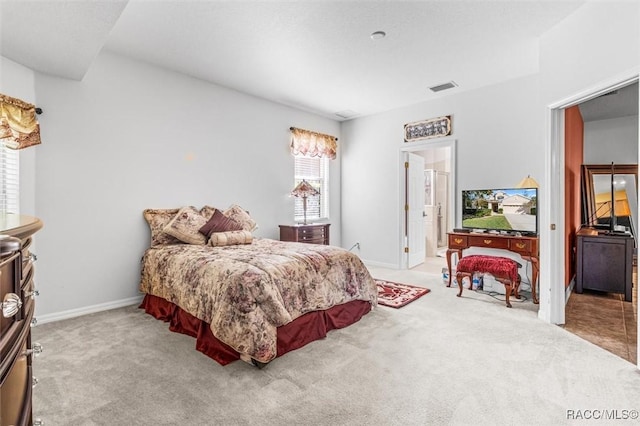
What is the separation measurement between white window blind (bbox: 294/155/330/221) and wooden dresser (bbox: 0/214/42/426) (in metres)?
4.64

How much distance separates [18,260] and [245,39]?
2980 mm

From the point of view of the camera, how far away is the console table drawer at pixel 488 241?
3.96 meters

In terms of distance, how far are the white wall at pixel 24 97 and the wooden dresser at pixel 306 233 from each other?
2.91 m

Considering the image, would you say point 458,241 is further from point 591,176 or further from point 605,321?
point 591,176

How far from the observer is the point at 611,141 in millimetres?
5195

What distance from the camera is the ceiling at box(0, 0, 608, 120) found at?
2.48 m

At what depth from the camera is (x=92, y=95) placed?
11.0 feet

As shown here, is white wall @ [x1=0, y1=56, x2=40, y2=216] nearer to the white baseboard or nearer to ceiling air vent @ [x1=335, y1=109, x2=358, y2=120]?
the white baseboard

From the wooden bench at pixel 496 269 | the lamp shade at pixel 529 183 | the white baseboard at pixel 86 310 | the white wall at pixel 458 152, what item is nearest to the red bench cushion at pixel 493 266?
the wooden bench at pixel 496 269

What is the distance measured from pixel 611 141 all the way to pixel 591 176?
86 cm

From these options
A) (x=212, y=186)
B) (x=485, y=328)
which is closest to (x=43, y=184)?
(x=212, y=186)

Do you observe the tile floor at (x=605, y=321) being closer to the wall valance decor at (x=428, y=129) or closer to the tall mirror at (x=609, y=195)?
the tall mirror at (x=609, y=195)

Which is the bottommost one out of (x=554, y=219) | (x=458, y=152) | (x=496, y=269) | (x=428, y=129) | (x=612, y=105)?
(x=496, y=269)

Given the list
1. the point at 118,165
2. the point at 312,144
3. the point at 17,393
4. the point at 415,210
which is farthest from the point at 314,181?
the point at 17,393
